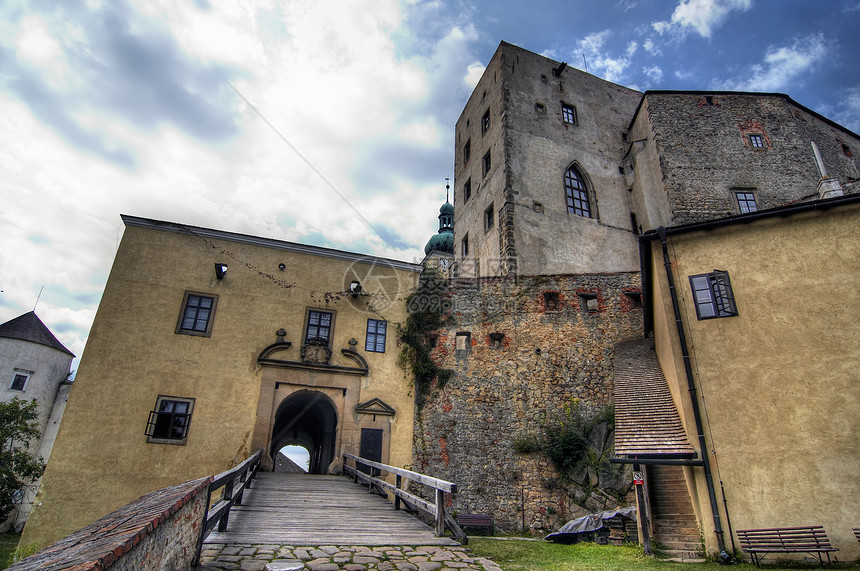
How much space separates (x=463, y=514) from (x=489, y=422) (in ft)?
8.91

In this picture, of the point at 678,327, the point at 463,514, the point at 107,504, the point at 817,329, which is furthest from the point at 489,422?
the point at 107,504

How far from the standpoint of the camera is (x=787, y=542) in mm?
7691

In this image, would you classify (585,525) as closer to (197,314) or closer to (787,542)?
(787,542)

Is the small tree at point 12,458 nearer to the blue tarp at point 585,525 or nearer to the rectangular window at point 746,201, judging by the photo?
the blue tarp at point 585,525

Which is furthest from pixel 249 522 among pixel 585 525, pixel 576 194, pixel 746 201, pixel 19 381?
pixel 19 381

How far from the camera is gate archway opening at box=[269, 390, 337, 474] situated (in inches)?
599

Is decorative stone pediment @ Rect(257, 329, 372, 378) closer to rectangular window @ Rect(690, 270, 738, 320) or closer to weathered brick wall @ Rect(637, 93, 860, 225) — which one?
rectangular window @ Rect(690, 270, 738, 320)

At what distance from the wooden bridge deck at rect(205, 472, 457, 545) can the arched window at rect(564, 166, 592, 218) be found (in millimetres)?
16067

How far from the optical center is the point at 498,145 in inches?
875

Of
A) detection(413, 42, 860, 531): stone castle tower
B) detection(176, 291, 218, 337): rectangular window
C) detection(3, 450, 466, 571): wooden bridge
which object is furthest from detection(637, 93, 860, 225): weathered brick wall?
detection(176, 291, 218, 337): rectangular window

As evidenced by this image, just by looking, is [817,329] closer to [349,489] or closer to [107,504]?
[349,489]

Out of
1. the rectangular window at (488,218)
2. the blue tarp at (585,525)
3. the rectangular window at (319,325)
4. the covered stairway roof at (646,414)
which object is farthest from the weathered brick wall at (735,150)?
the rectangular window at (319,325)

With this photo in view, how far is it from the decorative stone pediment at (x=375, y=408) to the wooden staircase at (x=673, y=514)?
7.48m

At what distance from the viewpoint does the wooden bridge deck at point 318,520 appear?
612cm
